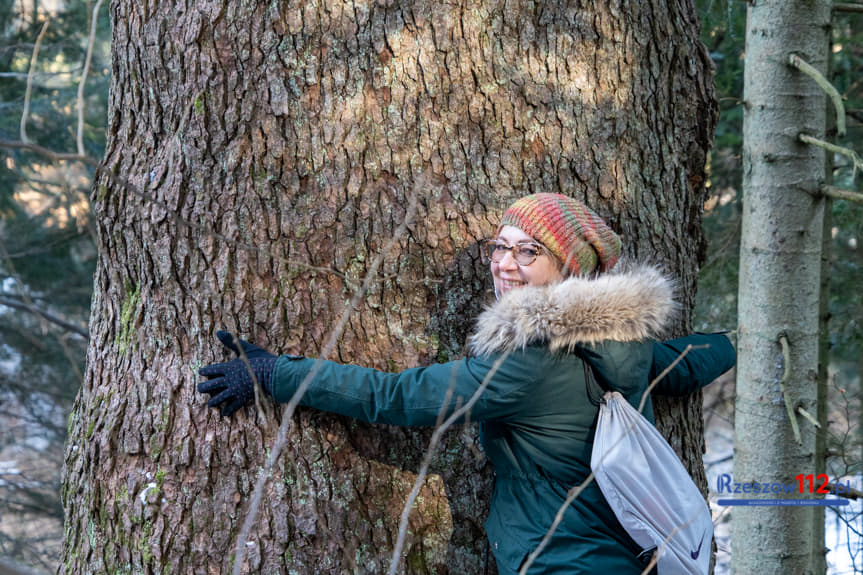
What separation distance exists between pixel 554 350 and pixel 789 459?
6.70ft

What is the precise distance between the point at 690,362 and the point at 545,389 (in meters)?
0.86

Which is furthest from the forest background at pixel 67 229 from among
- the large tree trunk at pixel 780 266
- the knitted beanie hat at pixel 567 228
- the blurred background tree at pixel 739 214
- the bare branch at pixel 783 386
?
the knitted beanie hat at pixel 567 228

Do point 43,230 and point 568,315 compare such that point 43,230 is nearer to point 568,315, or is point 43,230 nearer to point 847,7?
point 568,315

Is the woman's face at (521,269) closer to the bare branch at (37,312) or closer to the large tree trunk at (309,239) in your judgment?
the large tree trunk at (309,239)

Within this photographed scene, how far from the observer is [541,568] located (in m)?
2.15

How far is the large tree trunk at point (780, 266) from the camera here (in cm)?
340

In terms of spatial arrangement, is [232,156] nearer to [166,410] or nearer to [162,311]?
[162,311]

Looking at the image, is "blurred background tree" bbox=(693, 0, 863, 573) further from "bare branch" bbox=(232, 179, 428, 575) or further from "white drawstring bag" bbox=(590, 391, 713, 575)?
"bare branch" bbox=(232, 179, 428, 575)

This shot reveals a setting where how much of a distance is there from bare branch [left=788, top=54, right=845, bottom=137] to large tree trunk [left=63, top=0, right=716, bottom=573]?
45.9 inches

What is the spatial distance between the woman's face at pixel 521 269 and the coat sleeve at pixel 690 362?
59 cm

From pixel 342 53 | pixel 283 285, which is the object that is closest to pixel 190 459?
pixel 283 285

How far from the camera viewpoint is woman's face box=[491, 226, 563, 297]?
2.32 m

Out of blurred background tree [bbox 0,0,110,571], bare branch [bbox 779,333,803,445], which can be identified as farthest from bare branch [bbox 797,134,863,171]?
blurred background tree [bbox 0,0,110,571]

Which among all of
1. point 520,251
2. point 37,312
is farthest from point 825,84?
point 37,312
